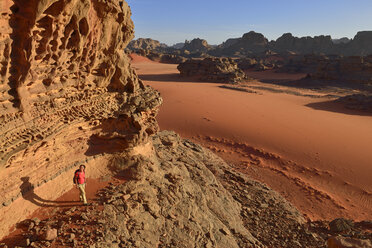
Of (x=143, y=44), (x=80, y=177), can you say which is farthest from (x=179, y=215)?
(x=143, y=44)

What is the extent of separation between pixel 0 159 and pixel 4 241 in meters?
1.38

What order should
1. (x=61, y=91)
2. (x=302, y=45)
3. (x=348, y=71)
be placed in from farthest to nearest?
(x=302, y=45) < (x=348, y=71) < (x=61, y=91)

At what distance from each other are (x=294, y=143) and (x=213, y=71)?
2242 cm

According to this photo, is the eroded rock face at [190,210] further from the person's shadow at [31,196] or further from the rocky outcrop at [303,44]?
the rocky outcrop at [303,44]

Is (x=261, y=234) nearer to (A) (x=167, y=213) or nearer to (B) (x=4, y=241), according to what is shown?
Result: (A) (x=167, y=213)

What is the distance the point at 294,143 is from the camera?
12969 millimetres

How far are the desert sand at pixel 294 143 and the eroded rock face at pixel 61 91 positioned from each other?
6832 millimetres

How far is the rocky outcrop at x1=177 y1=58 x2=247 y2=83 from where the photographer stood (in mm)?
32844

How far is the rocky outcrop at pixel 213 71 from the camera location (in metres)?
32.8

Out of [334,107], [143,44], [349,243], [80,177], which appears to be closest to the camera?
[349,243]

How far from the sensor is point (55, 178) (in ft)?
16.4

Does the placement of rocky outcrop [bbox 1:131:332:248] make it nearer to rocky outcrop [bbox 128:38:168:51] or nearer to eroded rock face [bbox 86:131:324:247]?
eroded rock face [bbox 86:131:324:247]

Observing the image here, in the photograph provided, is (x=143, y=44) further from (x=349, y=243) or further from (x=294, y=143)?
(x=349, y=243)

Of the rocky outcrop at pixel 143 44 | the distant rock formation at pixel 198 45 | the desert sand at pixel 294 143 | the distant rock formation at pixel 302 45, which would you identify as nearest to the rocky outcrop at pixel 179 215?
the desert sand at pixel 294 143
